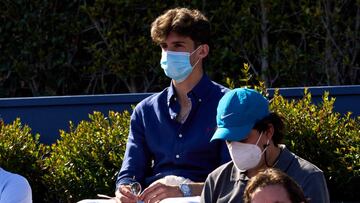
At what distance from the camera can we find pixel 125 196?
17.6 ft

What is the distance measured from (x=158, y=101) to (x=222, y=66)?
2693 millimetres

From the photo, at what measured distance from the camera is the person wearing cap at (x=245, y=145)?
467 centimetres

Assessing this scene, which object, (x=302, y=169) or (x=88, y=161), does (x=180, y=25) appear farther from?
(x=302, y=169)

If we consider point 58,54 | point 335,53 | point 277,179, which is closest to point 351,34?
point 335,53

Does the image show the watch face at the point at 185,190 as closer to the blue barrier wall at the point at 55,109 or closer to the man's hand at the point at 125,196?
the man's hand at the point at 125,196

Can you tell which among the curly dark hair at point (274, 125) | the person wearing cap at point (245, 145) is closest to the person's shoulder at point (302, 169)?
the person wearing cap at point (245, 145)

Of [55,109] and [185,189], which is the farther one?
[55,109]

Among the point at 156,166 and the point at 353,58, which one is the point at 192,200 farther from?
the point at 353,58

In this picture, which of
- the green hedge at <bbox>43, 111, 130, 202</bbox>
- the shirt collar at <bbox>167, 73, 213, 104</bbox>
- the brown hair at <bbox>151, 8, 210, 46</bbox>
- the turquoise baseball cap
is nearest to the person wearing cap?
the turquoise baseball cap

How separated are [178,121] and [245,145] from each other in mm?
1009

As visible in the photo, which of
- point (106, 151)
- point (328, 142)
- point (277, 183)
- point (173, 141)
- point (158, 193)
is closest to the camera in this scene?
point (277, 183)

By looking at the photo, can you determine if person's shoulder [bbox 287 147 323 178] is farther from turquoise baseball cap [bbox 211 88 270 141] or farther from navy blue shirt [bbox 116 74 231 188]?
navy blue shirt [bbox 116 74 231 188]

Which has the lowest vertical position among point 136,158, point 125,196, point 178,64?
point 125,196

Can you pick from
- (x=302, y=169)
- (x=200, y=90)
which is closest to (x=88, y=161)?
(x=200, y=90)
